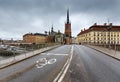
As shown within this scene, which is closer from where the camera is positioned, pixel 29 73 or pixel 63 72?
pixel 29 73

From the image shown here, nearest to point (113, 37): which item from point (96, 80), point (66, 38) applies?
point (66, 38)

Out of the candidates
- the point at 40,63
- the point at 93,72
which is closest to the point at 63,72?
the point at 93,72

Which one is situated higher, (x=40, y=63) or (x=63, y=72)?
(x=63, y=72)

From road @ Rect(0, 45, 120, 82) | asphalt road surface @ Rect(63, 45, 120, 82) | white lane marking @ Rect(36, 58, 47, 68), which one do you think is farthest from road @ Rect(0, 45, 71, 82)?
asphalt road surface @ Rect(63, 45, 120, 82)

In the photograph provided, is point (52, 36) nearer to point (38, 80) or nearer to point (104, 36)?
point (104, 36)

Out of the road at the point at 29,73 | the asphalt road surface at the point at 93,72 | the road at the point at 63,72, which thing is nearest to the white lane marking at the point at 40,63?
the road at the point at 63,72

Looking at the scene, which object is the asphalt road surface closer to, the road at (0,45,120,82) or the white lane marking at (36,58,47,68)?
the road at (0,45,120,82)

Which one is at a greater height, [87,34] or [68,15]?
[68,15]

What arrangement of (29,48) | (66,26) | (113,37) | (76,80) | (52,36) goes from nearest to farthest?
(76,80) → (29,48) → (52,36) → (113,37) → (66,26)

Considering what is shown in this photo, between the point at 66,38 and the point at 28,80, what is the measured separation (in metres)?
149

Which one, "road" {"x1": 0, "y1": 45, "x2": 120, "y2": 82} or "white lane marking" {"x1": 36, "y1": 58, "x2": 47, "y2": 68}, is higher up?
"road" {"x1": 0, "y1": 45, "x2": 120, "y2": 82}

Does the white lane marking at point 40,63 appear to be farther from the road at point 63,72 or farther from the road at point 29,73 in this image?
the road at point 29,73

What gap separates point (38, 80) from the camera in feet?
25.7

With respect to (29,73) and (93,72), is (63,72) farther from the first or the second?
(29,73)
